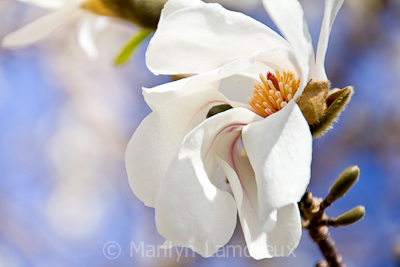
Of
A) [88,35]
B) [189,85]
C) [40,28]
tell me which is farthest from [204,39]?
[88,35]

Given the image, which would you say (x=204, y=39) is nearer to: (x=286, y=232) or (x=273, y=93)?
(x=273, y=93)

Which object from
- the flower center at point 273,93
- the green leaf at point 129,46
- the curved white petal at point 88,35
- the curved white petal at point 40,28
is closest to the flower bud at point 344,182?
the flower center at point 273,93

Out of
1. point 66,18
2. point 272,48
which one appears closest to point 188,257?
point 66,18

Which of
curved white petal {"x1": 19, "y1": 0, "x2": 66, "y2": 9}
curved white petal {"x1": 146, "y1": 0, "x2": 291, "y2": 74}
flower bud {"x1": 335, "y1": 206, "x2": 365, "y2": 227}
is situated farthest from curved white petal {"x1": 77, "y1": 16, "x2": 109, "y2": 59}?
flower bud {"x1": 335, "y1": 206, "x2": 365, "y2": 227}

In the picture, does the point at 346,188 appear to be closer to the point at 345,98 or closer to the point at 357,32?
the point at 345,98

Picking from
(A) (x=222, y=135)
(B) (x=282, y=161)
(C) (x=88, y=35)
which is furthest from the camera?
(C) (x=88, y=35)

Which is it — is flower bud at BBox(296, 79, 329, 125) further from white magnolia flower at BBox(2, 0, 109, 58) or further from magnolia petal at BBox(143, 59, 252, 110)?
white magnolia flower at BBox(2, 0, 109, 58)

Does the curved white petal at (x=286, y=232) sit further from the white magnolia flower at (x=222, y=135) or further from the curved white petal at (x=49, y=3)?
the curved white petal at (x=49, y=3)
